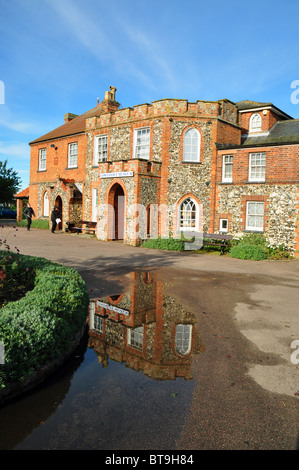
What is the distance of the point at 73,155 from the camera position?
27594 millimetres

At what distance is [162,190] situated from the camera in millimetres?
20578

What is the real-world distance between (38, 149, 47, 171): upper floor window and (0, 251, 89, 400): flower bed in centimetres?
2617

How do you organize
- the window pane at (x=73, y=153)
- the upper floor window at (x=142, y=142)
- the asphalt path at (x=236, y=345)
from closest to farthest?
the asphalt path at (x=236, y=345)
the upper floor window at (x=142, y=142)
the window pane at (x=73, y=153)

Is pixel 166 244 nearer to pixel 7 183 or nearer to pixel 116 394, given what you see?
pixel 116 394

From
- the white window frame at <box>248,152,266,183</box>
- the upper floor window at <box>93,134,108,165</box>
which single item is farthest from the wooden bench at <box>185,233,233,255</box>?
the upper floor window at <box>93,134,108,165</box>

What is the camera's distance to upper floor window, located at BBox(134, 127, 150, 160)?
21.4m

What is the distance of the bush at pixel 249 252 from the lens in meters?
16.0

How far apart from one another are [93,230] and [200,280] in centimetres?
1382

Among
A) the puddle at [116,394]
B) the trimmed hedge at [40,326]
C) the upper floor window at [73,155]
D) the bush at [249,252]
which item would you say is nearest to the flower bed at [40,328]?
the trimmed hedge at [40,326]

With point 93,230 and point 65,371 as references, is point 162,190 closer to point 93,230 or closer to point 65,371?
point 93,230

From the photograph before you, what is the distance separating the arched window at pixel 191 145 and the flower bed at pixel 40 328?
51.1ft

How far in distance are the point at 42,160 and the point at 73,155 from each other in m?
5.13

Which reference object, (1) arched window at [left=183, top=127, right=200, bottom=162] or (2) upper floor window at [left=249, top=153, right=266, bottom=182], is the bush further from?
(1) arched window at [left=183, top=127, right=200, bottom=162]

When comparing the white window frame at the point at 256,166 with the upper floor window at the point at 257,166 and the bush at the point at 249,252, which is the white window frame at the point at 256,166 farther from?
the bush at the point at 249,252
